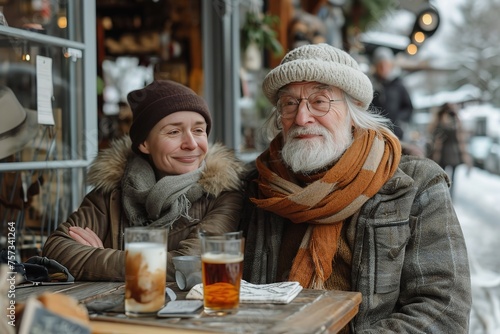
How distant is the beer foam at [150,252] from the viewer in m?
1.41

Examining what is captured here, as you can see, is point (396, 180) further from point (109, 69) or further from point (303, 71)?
point (109, 69)

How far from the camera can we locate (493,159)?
35.5 ft

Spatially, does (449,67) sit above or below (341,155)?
above

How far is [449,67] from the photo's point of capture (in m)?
10.7

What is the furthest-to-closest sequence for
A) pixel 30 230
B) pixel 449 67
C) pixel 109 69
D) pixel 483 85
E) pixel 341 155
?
pixel 449 67 → pixel 483 85 → pixel 109 69 → pixel 30 230 → pixel 341 155

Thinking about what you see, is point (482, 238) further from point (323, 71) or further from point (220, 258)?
point (220, 258)

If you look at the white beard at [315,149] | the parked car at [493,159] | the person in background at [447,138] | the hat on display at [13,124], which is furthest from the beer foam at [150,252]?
the parked car at [493,159]

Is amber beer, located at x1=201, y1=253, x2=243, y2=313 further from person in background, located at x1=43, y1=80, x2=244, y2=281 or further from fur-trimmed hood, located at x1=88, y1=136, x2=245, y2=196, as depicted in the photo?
fur-trimmed hood, located at x1=88, y1=136, x2=245, y2=196

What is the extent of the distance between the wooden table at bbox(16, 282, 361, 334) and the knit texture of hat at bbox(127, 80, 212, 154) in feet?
2.50

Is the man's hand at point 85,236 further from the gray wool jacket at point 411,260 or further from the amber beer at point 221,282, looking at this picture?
the amber beer at point 221,282

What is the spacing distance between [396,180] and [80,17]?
1.92m

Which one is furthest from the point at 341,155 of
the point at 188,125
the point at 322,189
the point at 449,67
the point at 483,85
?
the point at 449,67

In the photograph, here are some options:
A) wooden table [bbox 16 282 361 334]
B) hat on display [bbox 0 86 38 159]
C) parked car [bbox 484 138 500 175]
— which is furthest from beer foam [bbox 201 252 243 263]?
parked car [bbox 484 138 500 175]

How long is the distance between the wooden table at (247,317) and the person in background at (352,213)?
1.18ft
